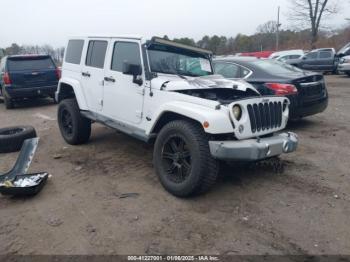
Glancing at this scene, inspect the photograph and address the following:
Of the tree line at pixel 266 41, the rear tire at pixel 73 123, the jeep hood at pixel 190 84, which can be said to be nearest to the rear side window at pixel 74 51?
the rear tire at pixel 73 123

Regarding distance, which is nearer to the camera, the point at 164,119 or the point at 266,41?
the point at 164,119

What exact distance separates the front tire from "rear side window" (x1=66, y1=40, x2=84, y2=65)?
113 inches

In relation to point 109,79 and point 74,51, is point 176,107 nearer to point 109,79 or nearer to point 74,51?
point 109,79

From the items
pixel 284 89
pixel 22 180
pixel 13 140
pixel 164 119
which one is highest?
pixel 284 89

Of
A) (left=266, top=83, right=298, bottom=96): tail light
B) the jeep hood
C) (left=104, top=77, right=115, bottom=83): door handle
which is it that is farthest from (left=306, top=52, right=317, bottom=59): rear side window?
(left=104, top=77, right=115, bottom=83): door handle

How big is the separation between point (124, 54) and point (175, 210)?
254 cm

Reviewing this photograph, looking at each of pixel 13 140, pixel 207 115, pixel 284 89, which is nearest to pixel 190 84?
pixel 207 115

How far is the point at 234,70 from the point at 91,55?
2.97 m

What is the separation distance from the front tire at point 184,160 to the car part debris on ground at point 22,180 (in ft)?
5.01

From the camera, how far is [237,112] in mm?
4047

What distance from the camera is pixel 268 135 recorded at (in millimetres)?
4535

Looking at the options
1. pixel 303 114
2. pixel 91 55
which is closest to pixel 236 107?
pixel 91 55

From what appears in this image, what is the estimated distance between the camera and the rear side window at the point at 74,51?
6363mm

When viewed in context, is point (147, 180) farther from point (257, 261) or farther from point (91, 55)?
point (91, 55)
